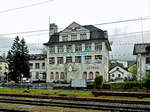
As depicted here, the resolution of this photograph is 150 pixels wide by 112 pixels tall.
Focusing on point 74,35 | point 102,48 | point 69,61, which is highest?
point 74,35

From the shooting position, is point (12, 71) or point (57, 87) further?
point (12, 71)

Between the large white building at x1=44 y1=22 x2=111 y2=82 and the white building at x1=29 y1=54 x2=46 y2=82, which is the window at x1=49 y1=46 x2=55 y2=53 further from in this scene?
the white building at x1=29 y1=54 x2=46 y2=82

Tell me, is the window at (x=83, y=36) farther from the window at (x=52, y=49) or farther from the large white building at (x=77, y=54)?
the window at (x=52, y=49)

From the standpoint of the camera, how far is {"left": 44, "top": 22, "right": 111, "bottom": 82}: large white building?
42.2 m

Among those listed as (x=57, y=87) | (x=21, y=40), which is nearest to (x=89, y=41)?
(x=57, y=87)

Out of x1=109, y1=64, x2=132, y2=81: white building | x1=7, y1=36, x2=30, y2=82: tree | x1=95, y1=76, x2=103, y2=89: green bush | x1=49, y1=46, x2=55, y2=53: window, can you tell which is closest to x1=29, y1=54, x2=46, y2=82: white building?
x1=7, y1=36, x2=30, y2=82: tree

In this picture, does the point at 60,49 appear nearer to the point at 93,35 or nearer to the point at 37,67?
the point at 93,35

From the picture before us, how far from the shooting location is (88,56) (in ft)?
141

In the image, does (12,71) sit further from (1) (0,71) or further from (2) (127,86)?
(1) (0,71)

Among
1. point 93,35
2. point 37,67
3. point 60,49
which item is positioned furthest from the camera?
point 37,67

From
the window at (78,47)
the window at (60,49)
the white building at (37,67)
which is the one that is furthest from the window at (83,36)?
the white building at (37,67)

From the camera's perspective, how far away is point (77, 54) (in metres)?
43.9

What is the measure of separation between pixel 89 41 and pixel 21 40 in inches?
867

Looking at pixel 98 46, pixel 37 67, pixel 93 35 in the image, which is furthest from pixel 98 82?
pixel 37 67
